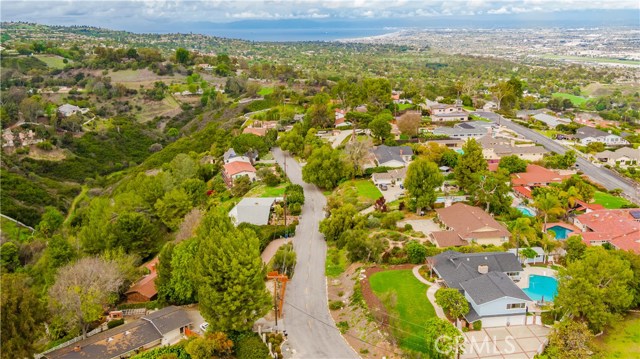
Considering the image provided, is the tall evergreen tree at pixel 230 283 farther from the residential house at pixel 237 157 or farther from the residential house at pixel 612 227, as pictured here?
the residential house at pixel 237 157

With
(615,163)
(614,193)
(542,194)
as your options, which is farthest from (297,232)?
(615,163)

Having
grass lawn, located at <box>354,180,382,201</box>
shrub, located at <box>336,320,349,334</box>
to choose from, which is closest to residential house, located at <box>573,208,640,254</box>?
grass lawn, located at <box>354,180,382,201</box>

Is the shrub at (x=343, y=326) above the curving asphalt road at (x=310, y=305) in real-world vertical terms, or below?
above

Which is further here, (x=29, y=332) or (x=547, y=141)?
(x=547, y=141)

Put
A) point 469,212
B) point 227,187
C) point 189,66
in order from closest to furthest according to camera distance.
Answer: point 469,212 < point 227,187 < point 189,66

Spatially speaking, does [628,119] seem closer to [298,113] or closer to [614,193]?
[614,193]

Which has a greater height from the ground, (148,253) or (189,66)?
(189,66)

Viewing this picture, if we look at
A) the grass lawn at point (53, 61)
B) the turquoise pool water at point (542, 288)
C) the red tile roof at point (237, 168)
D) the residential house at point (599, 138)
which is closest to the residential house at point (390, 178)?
the red tile roof at point (237, 168)
